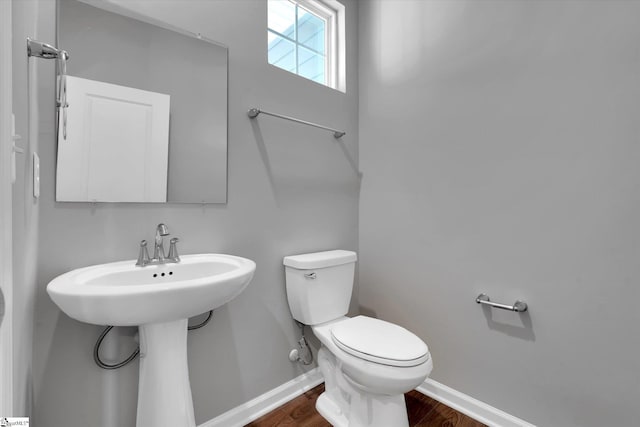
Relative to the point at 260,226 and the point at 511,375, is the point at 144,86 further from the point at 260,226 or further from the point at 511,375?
the point at 511,375

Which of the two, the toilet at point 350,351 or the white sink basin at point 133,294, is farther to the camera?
the toilet at point 350,351

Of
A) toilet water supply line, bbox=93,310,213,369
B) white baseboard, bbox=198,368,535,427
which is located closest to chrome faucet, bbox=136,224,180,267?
toilet water supply line, bbox=93,310,213,369

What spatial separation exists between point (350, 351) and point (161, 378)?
691 mm

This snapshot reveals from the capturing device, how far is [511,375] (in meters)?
1.36

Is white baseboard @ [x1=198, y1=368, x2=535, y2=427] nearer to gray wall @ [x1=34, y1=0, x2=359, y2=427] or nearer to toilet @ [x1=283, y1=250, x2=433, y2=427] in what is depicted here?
gray wall @ [x1=34, y1=0, x2=359, y2=427]

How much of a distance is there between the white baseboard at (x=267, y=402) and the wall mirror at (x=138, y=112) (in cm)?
100

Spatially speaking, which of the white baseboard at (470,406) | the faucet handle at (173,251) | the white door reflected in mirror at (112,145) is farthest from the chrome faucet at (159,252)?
the white baseboard at (470,406)

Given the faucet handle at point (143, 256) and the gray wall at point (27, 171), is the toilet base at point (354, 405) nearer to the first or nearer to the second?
the faucet handle at point (143, 256)

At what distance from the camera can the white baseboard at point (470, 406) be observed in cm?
136

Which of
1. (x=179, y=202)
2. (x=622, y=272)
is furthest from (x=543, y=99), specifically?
(x=179, y=202)

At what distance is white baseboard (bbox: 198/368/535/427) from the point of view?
4.48ft

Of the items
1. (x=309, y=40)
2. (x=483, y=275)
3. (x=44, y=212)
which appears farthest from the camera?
(x=309, y=40)

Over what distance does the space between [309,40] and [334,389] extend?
2074 mm

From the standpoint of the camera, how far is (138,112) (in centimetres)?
119
